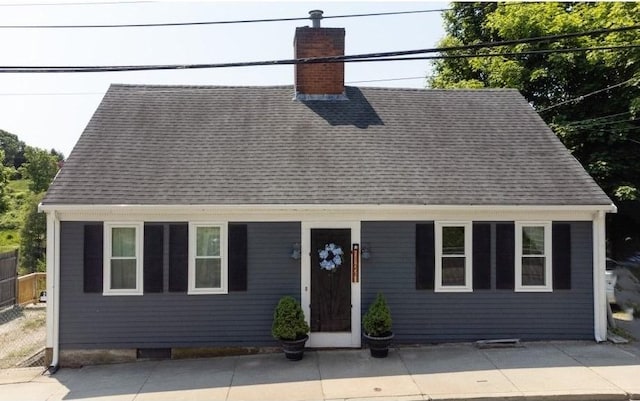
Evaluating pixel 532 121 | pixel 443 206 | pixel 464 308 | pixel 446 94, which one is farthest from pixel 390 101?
pixel 464 308

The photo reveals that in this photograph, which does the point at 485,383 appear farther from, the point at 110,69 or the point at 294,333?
the point at 110,69

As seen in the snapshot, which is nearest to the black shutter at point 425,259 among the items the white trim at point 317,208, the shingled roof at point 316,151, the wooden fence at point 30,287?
the white trim at point 317,208

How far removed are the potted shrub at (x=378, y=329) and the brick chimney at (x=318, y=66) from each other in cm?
577

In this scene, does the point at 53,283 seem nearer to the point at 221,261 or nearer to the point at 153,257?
the point at 153,257

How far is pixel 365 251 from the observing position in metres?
8.90

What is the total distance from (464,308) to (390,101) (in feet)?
18.1

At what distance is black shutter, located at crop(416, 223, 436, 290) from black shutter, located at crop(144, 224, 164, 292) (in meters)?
4.67

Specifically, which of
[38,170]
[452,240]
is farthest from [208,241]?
[38,170]

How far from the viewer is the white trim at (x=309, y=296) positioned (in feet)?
29.1

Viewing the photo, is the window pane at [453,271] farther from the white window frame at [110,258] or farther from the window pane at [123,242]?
the window pane at [123,242]

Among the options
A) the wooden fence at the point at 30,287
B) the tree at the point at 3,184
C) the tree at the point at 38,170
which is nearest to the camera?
the wooden fence at the point at 30,287

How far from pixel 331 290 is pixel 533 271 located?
12.5 feet

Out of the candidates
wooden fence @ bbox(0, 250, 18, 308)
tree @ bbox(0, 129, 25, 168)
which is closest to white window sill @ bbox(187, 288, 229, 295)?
wooden fence @ bbox(0, 250, 18, 308)

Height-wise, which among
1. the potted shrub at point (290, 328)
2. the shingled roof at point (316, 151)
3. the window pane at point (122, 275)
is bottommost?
the potted shrub at point (290, 328)
